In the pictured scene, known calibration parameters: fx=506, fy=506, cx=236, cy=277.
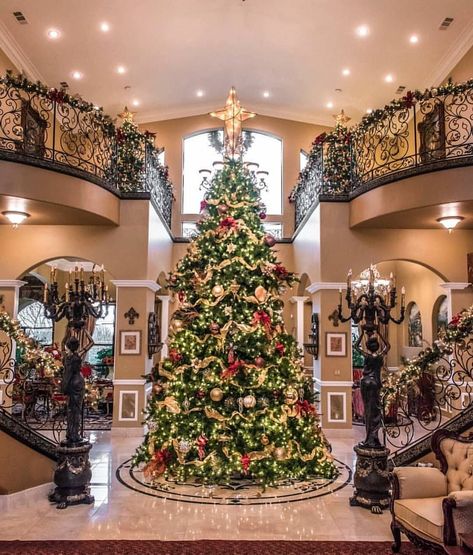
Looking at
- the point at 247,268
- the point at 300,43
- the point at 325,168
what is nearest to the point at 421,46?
the point at 300,43

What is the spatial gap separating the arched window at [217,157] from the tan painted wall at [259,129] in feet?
0.60

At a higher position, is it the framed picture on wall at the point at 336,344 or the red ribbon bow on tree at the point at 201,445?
the framed picture on wall at the point at 336,344

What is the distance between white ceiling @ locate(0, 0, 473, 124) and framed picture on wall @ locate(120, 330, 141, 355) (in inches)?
221

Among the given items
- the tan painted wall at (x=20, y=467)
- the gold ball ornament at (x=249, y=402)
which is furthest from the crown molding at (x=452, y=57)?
the tan painted wall at (x=20, y=467)

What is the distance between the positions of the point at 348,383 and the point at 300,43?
21.9 ft

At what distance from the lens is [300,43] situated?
398 inches

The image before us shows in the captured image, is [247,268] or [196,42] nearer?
[247,268]

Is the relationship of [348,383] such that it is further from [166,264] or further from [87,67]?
[87,67]

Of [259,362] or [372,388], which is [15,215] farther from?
[372,388]

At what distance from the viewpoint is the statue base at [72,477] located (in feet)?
17.0

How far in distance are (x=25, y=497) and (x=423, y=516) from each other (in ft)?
12.9

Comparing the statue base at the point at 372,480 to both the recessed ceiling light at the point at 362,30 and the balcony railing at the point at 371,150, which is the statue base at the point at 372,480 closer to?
the balcony railing at the point at 371,150

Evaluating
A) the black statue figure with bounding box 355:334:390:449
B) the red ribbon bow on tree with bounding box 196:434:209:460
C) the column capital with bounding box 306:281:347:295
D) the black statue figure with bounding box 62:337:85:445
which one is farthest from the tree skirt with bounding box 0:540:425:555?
the column capital with bounding box 306:281:347:295

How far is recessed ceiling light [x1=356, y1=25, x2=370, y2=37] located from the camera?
9.32 m
